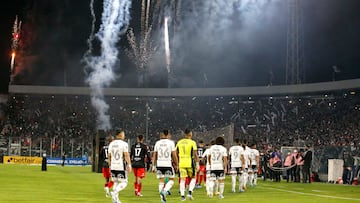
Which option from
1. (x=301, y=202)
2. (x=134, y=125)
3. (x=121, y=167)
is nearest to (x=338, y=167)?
(x=301, y=202)

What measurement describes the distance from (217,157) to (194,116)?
52690 mm

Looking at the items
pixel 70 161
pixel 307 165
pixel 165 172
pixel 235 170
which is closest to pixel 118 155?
pixel 165 172

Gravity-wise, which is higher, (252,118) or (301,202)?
(252,118)

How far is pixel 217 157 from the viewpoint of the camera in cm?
2212

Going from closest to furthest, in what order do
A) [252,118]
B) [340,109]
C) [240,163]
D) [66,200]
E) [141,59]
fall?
[66,200] < [240,163] < [141,59] < [340,109] < [252,118]

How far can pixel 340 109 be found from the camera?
6544 cm

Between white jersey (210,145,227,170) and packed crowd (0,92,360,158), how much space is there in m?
37.6

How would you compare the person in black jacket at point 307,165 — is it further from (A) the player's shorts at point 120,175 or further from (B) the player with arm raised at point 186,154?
(A) the player's shorts at point 120,175

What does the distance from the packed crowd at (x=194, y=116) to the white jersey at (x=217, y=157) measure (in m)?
37.6

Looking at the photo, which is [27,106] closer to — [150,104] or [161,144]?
[150,104]

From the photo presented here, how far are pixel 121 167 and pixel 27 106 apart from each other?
199 ft

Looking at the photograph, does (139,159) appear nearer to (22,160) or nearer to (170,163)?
(170,163)

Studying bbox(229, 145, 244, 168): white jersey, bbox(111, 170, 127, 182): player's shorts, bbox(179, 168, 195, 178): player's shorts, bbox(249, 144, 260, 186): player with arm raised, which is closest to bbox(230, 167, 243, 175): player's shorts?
bbox(229, 145, 244, 168): white jersey

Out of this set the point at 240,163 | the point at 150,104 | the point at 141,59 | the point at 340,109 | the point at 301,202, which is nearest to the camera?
the point at 301,202
